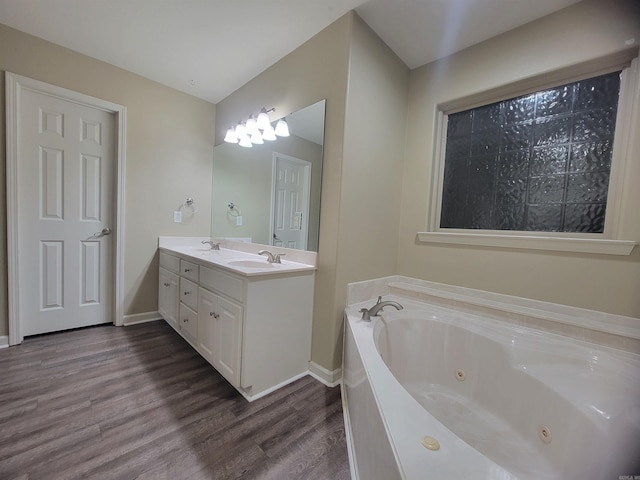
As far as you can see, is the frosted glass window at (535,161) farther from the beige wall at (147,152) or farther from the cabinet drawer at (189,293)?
the beige wall at (147,152)

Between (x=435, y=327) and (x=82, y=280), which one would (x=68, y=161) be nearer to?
(x=82, y=280)

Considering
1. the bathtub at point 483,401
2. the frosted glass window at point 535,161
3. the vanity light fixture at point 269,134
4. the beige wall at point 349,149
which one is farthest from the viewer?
the vanity light fixture at point 269,134

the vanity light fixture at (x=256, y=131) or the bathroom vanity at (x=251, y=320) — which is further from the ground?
the vanity light fixture at (x=256, y=131)

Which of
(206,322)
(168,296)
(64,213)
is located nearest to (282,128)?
(206,322)

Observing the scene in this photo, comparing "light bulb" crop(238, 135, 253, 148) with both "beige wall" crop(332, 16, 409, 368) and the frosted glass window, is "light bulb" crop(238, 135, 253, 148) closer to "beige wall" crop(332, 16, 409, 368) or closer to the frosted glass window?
"beige wall" crop(332, 16, 409, 368)

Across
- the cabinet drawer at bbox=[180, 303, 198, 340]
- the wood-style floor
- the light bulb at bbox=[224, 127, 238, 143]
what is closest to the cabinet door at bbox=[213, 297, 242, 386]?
the wood-style floor

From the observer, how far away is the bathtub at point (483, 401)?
70cm

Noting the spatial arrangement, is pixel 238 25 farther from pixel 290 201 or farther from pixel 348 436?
pixel 348 436

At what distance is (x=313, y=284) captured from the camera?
1779mm

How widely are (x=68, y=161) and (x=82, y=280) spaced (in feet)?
3.33

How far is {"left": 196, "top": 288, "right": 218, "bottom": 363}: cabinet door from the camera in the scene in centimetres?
170

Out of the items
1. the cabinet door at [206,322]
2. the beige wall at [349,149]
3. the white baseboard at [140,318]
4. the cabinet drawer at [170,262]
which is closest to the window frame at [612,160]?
the beige wall at [349,149]

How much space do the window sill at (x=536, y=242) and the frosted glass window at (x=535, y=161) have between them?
145 mm

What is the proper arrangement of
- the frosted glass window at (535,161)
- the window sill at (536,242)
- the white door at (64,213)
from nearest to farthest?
the window sill at (536,242) → the frosted glass window at (535,161) → the white door at (64,213)
